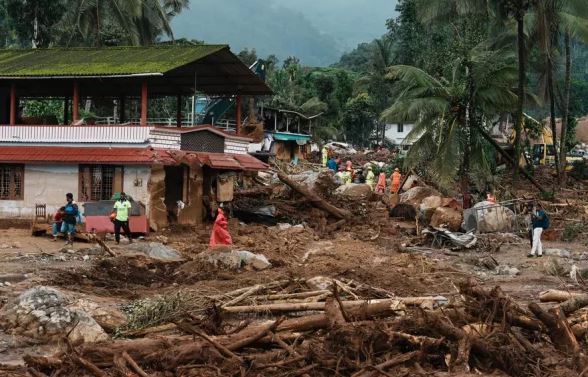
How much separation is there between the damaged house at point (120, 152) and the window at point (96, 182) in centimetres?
3

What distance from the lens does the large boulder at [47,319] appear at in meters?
8.97

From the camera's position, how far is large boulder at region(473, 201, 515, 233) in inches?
822

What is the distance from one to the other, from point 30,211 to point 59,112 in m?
17.6

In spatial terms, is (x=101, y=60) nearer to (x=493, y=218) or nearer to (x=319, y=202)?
(x=319, y=202)

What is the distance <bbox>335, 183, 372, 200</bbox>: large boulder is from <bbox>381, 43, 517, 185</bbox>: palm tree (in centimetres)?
201

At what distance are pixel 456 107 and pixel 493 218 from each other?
6857 mm

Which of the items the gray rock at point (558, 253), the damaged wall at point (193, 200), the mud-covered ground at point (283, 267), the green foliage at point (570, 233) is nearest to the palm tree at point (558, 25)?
the green foliage at point (570, 233)

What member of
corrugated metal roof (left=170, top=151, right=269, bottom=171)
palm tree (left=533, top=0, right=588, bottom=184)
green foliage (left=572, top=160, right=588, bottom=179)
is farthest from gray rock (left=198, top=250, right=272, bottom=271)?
green foliage (left=572, top=160, right=588, bottom=179)

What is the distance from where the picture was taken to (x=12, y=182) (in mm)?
22109

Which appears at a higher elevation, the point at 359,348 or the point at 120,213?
the point at 120,213

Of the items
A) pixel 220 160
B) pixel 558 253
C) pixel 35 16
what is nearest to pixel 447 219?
pixel 558 253

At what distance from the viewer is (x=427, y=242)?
63.5 feet

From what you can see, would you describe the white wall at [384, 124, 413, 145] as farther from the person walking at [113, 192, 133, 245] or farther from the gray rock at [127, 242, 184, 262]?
the gray rock at [127, 242, 184, 262]

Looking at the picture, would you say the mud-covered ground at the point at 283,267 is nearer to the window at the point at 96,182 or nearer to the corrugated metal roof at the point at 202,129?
Answer: the window at the point at 96,182
